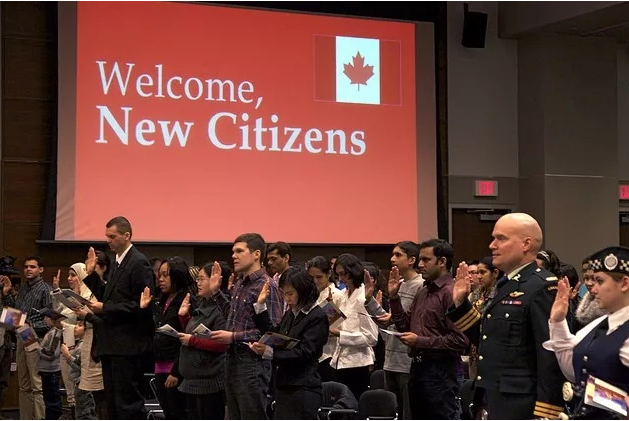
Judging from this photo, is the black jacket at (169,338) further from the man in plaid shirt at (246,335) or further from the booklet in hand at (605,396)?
the booklet in hand at (605,396)

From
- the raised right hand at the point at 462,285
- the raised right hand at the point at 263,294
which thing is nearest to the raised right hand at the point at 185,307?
the raised right hand at the point at 263,294

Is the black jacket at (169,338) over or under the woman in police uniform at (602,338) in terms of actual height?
under

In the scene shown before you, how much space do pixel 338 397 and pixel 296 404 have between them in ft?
2.71

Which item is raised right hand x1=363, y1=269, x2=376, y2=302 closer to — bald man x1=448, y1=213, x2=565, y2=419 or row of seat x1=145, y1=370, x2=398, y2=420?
row of seat x1=145, y1=370, x2=398, y2=420

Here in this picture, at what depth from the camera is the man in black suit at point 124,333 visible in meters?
5.83

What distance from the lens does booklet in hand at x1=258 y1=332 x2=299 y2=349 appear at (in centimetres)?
485

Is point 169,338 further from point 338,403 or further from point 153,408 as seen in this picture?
point 153,408

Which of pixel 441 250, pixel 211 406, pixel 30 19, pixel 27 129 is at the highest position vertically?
pixel 30 19

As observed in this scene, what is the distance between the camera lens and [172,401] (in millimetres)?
6141

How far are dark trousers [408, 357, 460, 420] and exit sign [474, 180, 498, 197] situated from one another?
665 cm

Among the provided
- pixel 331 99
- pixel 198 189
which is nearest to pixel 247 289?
pixel 198 189

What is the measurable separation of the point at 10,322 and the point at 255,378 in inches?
50.6

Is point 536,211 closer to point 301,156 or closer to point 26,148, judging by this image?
point 301,156

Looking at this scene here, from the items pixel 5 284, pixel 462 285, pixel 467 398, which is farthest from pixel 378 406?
pixel 5 284
